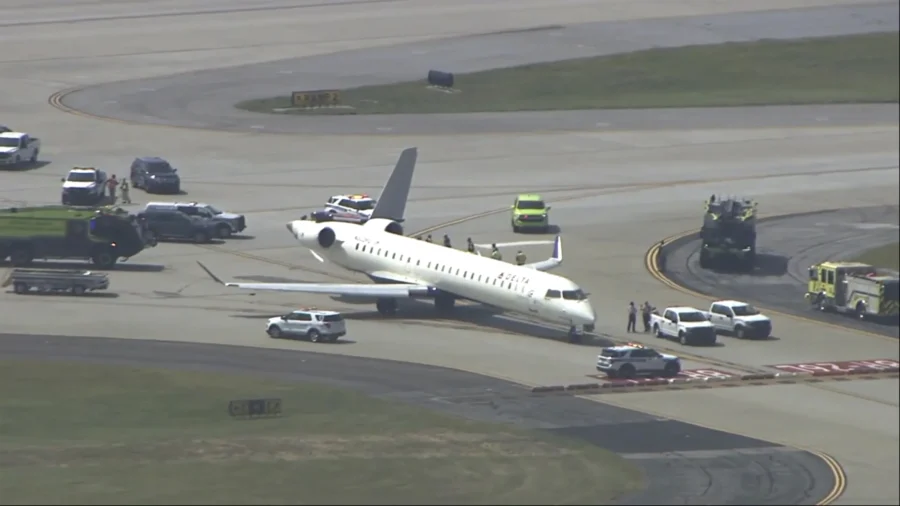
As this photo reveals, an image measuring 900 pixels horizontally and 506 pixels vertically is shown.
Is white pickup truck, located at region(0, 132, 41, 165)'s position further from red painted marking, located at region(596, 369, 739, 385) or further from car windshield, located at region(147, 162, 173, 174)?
red painted marking, located at region(596, 369, 739, 385)

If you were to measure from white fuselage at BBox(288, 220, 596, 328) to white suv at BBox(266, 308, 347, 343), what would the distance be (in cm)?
636

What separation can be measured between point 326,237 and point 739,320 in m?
20.4

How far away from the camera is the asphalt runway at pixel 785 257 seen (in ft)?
261

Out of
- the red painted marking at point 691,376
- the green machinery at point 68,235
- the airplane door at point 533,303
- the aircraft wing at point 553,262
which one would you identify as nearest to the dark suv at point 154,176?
the green machinery at point 68,235

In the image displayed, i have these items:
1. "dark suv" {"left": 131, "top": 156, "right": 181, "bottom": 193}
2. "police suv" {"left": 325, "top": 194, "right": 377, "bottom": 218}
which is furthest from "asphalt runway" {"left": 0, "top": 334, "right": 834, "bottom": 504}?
"police suv" {"left": 325, "top": 194, "right": 377, "bottom": 218}

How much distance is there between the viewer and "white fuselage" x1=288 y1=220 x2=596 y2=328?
75.1m

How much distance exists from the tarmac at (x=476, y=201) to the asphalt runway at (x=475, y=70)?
426mm

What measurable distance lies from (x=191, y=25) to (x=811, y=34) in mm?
21445

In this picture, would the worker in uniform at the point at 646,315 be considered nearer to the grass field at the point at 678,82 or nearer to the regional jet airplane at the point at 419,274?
the regional jet airplane at the point at 419,274

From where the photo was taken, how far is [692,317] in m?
74.5

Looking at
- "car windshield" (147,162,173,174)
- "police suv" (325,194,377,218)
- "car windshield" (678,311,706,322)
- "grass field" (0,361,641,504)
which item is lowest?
"grass field" (0,361,641,504)

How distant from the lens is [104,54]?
6800cm

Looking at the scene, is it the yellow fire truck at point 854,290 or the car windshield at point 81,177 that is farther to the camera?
the car windshield at point 81,177

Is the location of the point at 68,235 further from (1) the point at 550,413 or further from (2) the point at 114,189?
(1) the point at 550,413
